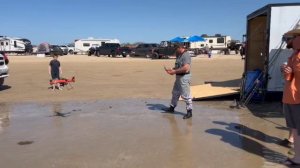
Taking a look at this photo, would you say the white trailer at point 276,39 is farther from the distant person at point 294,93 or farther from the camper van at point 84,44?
the camper van at point 84,44

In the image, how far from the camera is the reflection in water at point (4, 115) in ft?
27.1

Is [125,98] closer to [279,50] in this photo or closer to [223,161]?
[279,50]

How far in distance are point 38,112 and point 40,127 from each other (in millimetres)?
1826

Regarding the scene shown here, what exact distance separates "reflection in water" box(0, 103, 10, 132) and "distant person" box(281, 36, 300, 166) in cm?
540

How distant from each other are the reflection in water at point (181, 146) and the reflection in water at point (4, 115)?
11.3 feet

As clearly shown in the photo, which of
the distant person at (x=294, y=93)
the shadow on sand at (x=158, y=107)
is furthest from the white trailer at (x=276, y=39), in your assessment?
the distant person at (x=294, y=93)

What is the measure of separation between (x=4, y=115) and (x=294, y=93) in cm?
672

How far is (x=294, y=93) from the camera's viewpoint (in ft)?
17.4

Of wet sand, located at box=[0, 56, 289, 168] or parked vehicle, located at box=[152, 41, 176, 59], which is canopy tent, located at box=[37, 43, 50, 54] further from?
wet sand, located at box=[0, 56, 289, 168]

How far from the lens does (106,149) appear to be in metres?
6.17

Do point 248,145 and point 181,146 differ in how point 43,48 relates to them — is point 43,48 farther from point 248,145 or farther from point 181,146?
point 248,145

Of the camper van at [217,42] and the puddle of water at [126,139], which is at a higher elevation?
the camper van at [217,42]

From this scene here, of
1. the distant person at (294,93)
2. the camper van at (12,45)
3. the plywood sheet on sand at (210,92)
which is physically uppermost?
the camper van at (12,45)

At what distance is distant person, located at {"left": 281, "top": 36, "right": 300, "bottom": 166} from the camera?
17.2ft
